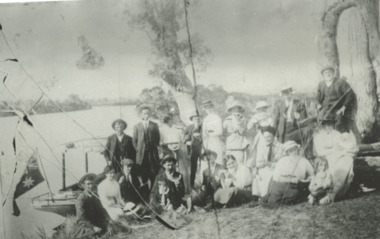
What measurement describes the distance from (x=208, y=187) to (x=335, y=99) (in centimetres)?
60

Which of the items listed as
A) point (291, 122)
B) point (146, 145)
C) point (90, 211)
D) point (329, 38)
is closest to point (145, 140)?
point (146, 145)

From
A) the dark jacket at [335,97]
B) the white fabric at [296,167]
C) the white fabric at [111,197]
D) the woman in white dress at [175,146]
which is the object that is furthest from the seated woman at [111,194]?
the dark jacket at [335,97]

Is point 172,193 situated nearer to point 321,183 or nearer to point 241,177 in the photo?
point 241,177

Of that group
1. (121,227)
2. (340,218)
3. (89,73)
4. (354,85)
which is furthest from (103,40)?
(340,218)

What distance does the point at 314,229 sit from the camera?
75.2 inches

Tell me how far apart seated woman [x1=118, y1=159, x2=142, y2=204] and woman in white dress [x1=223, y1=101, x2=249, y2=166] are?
1.22 feet

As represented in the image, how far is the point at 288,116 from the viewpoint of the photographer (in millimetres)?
1944

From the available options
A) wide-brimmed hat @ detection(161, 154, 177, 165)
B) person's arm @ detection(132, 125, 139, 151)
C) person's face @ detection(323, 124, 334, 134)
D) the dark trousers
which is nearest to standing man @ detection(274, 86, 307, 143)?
person's face @ detection(323, 124, 334, 134)

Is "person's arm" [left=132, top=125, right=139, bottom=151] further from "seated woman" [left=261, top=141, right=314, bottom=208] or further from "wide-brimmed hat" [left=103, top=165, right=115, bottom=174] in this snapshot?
"seated woman" [left=261, top=141, right=314, bottom=208]

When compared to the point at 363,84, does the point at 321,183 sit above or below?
below

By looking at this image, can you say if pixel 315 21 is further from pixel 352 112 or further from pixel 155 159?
pixel 155 159

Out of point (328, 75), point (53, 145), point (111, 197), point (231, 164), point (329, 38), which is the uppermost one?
point (329, 38)

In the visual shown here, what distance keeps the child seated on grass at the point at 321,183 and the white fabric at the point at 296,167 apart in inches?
1.2

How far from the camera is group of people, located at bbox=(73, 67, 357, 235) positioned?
6.32 ft
